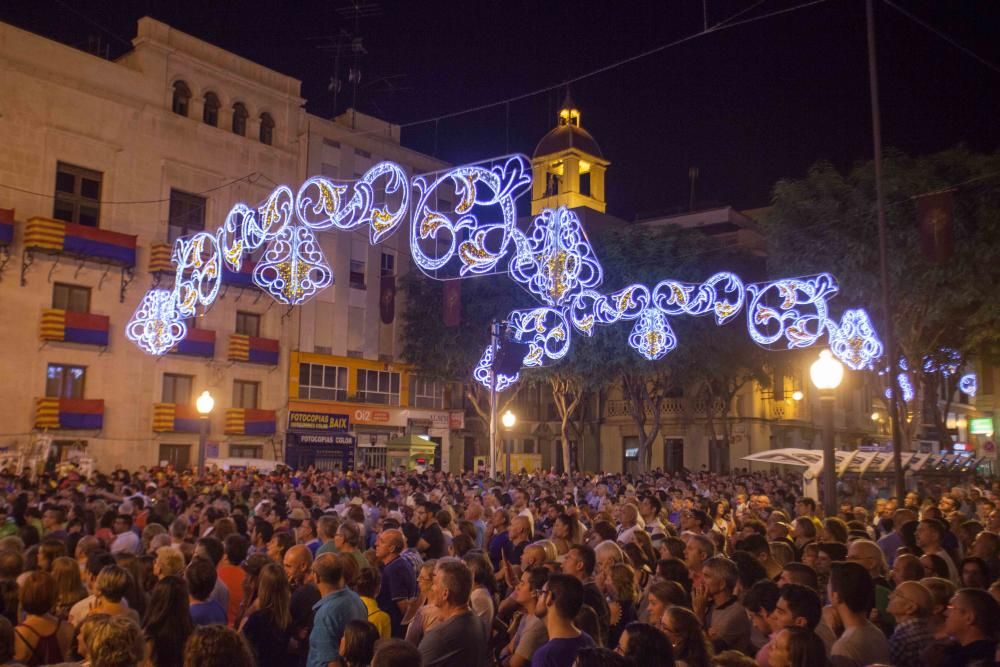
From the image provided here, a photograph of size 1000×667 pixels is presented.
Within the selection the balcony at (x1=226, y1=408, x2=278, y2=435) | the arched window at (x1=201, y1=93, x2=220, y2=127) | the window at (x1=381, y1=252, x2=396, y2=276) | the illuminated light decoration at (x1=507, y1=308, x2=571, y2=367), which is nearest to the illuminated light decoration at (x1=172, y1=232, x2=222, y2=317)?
the illuminated light decoration at (x1=507, y1=308, x2=571, y2=367)

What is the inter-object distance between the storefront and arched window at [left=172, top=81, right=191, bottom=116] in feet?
42.4

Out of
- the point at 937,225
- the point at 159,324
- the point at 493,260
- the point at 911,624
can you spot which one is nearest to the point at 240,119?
the point at 159,324

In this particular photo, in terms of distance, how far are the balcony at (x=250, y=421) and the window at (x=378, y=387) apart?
5.46 meters

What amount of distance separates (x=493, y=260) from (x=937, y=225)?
9.27 m

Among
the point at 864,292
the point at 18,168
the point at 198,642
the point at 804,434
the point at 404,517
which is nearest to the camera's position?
the point at 198,642

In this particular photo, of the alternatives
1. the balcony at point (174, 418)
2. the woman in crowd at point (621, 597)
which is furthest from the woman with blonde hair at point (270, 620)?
the balcony at point (174, 418)

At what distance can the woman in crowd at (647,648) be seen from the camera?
3.71 metres

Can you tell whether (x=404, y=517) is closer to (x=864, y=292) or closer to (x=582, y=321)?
(x=582, y=321)

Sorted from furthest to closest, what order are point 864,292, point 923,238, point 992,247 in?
point 864,292 < point 992,247 < point 923,238

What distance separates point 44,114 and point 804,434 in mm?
42583

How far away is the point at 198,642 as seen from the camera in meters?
3.69

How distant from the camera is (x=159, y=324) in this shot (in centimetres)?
2495

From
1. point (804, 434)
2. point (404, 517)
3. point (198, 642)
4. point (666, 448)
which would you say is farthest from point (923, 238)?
point (804, 434)

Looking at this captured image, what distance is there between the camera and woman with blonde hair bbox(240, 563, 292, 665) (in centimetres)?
557
